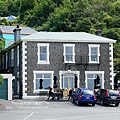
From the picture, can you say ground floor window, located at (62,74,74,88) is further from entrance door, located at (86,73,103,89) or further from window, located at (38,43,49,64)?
window, located at (38,43,49,64)

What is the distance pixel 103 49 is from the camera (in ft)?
161

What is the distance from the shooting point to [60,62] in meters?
48.1

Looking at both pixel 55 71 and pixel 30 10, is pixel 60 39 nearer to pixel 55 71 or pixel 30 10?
pixel 55 71

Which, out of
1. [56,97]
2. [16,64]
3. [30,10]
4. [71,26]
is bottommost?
[56,97]

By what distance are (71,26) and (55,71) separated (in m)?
53.7

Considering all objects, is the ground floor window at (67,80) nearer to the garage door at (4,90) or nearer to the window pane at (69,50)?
the window pane at (69,50)

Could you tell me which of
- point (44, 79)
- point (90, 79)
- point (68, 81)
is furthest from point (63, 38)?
point (90, 79)

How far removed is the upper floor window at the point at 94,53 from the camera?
4884 cm

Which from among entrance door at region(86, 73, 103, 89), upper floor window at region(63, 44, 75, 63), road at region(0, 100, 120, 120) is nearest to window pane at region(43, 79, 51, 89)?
upper floor window at region(63, 44, 75, 63)

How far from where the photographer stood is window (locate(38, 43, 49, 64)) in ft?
156

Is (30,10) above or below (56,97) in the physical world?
above

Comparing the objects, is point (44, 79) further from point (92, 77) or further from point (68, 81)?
point (92, 77)

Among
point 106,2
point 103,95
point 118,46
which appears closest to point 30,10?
point 106,2

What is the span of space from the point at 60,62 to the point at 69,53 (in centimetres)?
147
